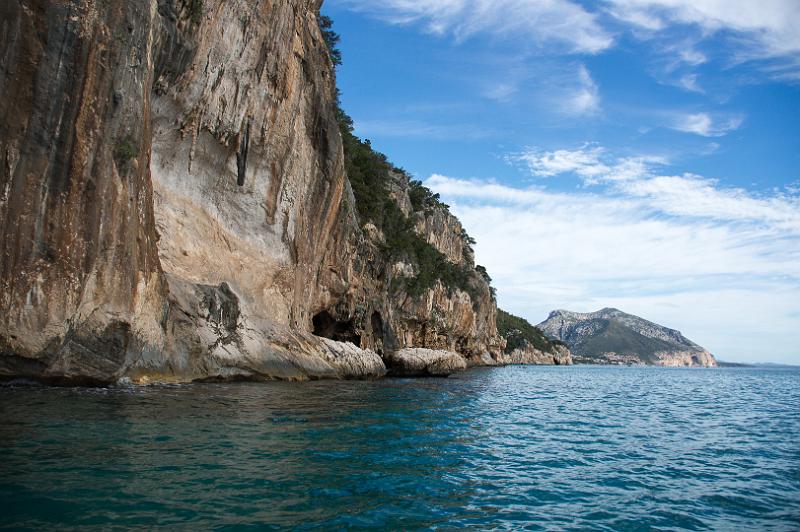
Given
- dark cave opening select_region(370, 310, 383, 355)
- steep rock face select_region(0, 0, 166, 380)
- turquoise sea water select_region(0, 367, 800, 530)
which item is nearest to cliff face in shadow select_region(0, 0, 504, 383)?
steep rock face select_region(0, 0, 166, 380)

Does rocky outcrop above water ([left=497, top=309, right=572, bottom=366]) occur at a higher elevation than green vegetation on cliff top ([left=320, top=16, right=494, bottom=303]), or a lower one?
lower

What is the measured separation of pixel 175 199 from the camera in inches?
882

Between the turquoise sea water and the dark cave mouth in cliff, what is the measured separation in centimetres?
2166

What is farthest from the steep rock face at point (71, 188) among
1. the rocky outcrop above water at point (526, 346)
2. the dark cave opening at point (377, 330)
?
the rocky outcrop above water at point (526, 346)

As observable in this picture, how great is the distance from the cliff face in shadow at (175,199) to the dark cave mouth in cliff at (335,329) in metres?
0.13

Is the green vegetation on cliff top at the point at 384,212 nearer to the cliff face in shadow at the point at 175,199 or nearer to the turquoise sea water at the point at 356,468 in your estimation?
the cliff face in shadow at the point at 175,199

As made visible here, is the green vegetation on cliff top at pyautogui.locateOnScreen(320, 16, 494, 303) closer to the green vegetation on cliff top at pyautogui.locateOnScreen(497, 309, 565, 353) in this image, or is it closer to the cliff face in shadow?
the cliff face in shadow

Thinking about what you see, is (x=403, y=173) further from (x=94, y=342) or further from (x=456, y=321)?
(x=94, y=342)

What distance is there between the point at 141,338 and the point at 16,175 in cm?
533

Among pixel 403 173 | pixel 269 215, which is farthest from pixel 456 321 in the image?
pixel 269 215

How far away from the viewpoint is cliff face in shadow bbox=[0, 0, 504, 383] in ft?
45.2

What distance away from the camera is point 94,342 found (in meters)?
14.6

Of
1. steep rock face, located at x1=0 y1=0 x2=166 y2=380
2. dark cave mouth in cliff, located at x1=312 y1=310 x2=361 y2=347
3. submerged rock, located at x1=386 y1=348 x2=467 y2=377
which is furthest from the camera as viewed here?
submerged rock, located at x1=386 y1=348 x2=467 y2=377

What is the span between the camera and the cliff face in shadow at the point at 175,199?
13.8 meters
